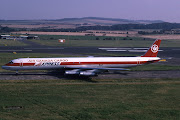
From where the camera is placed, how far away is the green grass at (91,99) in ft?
85.6

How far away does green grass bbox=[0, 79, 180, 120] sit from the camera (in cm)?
2610

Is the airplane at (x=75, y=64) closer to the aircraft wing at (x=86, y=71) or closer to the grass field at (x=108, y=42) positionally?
the aircraft wing at (x=86, y=71)

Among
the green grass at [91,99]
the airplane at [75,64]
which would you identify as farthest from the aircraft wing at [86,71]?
the green grass at [91,99]

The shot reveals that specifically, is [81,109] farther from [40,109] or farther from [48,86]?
[48,86]

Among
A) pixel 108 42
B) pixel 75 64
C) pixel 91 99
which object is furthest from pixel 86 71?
pixel 108 42

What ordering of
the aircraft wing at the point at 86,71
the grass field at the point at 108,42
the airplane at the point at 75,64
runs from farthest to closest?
the grass field at the point at 108,42 → the airplane at the point at 75,64 → the aircraft wing at the point at 86,71

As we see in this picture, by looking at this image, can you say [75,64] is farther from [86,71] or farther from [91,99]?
[91,99]

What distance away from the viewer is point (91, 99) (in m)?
31.7

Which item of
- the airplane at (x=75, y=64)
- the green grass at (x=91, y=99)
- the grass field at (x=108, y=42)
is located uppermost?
the grass field at (x=108, y=42)

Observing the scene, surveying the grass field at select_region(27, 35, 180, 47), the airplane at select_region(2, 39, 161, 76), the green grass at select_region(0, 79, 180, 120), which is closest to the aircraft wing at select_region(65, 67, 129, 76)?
the airplane at select_region(2, 39, 161, 76)

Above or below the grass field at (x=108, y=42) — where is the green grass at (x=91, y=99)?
below

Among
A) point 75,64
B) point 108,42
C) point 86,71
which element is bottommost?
point 86,71

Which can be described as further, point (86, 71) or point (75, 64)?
point (75, 64)

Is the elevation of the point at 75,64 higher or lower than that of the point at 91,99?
higher
